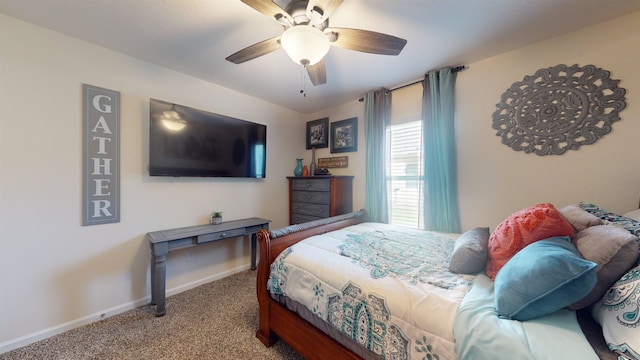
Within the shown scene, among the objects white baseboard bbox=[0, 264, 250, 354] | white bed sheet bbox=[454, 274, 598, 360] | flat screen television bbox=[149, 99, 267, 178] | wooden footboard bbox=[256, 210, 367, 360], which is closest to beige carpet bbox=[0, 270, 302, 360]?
white baseboard bbox=[0, 264, 250, 354]

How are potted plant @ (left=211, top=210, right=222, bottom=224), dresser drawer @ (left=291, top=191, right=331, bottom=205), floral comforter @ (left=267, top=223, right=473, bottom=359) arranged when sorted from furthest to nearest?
dresser drawer @ (left=291, top=191, right=331, bottom=205), potted plant @ (left=211, top=210, right=222, bottom=224), floral comforter @ (left=267, top=223, right=473, bottom=359)

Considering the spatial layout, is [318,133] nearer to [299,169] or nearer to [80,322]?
[299,169]

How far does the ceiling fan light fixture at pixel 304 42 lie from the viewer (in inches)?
48.1

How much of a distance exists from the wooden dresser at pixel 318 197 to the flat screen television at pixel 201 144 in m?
0.60

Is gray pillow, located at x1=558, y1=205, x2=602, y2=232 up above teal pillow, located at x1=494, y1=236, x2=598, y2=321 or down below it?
above

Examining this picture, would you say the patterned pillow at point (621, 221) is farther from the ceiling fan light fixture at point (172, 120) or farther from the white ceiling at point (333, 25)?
the ceiling fan light fixture at point (172, 120)

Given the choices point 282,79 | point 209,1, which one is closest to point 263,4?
point 209,1

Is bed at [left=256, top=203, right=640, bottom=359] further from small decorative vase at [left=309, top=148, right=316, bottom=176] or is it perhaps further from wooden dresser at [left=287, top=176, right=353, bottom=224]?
small decorative vase at [left=309, top=148, right=316, bottom=176]

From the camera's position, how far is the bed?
2.44ft

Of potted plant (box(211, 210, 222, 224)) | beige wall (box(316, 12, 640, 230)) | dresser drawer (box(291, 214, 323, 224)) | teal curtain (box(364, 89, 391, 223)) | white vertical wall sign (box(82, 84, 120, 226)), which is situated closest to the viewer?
beige wall (box(316, 12, 640, 230))

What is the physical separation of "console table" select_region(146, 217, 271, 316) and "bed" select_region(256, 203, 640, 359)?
3.05 ft

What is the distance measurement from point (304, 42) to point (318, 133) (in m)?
2.29

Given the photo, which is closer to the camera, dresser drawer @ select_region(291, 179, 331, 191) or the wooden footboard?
Result: the wooden footboard

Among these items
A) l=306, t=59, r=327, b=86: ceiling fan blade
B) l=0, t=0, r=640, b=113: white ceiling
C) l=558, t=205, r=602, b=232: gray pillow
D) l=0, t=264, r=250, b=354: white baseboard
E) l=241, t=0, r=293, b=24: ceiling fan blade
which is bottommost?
l=0, t=264, r=250, b=354: white baseboard
